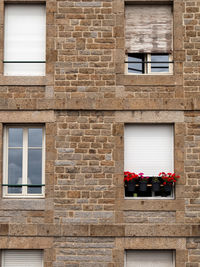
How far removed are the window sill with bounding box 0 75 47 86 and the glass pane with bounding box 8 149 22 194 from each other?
1.70 metres

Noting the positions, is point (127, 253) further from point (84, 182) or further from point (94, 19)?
point (94, 19)

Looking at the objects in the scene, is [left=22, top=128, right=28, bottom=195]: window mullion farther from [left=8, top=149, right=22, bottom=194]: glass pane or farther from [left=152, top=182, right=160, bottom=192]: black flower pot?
[left=152, top=182, right=160, bottom=192]: black flower pot

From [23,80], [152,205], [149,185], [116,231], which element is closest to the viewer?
[116,231]

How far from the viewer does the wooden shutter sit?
11172 millimetres

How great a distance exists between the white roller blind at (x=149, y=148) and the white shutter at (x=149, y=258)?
1.93 m

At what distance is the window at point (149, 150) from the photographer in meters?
10.9

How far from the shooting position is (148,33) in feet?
36.7

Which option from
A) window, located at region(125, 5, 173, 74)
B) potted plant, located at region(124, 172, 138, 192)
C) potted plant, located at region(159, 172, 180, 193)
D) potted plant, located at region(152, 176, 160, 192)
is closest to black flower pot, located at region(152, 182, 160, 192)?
potted plant, located at region(152, 176, 160, 192)

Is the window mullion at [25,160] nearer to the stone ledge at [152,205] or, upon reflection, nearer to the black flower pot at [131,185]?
the stone ledge at [152,205]

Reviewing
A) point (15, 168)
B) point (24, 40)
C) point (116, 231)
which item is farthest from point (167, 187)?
point (24, 40)

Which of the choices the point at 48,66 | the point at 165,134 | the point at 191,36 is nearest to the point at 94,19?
the point at 48,66

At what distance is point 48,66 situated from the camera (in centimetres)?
1093

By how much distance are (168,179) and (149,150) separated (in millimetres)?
884

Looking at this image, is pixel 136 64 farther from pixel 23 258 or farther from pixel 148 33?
pixel 23 258
